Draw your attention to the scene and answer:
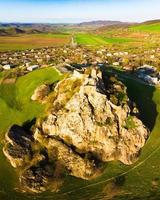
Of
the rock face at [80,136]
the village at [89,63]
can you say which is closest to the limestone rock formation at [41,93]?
the rock face at [80,136]

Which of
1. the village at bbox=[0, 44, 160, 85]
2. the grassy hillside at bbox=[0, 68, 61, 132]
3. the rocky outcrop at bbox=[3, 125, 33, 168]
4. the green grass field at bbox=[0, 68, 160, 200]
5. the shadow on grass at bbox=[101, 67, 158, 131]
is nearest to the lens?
the green grass field at bbox=[0, 68, 160, 200]

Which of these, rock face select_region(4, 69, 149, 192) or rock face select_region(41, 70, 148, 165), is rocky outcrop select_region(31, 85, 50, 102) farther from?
rock face select_region(41, 70, 148, 165)

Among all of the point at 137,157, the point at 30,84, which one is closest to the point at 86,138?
the point at 137,157

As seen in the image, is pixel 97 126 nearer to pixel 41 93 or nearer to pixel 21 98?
pixel 41 93

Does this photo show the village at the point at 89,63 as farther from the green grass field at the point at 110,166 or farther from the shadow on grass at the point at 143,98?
the green grass field at the point at 110,166

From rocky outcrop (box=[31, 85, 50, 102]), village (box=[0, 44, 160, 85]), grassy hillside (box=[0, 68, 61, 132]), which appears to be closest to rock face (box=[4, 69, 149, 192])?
rocky outcrop (box=[31, 85, 50, 102])

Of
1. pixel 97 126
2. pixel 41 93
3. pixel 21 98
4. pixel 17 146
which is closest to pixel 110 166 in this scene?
pixel 97 126

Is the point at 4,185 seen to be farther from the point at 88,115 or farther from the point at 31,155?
the point at 88,115
